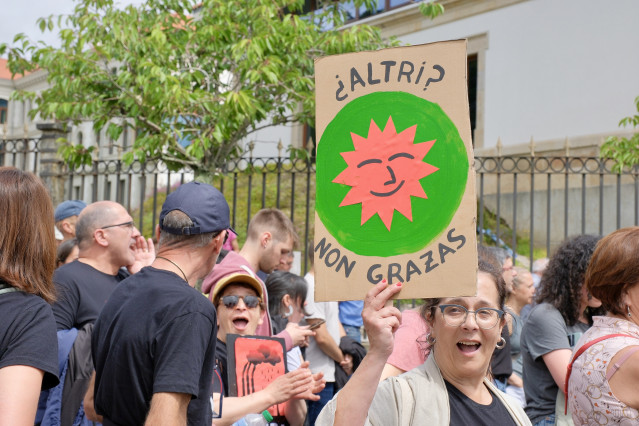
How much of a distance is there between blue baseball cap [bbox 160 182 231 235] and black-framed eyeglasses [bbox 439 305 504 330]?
892 mm

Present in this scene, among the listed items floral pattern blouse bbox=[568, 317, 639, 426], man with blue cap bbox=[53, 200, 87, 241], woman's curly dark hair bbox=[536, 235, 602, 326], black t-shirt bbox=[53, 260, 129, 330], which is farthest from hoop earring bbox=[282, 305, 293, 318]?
floral pattern blouse bbox=[568, 317, 639, 426]

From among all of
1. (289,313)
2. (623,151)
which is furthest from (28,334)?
(623,151)

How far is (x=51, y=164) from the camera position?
9.70 m

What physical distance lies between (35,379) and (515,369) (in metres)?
3.78

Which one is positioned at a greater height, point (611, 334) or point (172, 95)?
point (172, 95)

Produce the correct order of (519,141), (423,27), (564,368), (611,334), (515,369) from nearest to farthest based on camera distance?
(611,334) → (564,368) → (515,369) → (519,141) → (423,27)

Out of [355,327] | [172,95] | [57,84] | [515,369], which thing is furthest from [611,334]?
[57,84]

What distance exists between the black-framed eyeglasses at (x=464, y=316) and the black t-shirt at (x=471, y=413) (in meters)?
0.21

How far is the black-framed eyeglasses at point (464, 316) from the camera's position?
242 centimetres

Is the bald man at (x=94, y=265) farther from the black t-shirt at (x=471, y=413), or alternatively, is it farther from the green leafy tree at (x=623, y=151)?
the green leafy tree at (x=623, y=151)

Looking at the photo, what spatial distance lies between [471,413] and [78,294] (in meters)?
2.34

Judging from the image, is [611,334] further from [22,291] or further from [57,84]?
[57,84]

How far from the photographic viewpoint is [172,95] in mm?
7262

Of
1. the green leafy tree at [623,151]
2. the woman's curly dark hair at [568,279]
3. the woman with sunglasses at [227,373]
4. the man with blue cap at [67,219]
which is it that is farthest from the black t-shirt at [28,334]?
the green leafy tree at [623,151]
